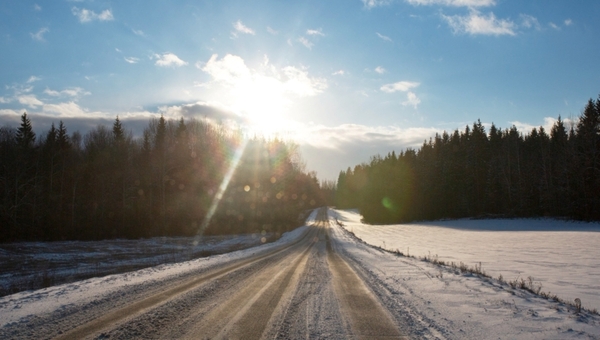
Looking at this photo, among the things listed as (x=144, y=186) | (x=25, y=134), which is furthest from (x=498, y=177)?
(x=25, y=134)

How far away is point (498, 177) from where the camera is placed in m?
60.5

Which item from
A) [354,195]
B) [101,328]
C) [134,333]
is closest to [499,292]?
[134,333]

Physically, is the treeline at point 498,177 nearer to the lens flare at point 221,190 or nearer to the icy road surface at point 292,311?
the lens flare at point 221,190

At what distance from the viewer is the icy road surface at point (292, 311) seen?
586 cm

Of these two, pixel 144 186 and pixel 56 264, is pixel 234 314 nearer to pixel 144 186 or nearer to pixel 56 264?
pixel 56 264

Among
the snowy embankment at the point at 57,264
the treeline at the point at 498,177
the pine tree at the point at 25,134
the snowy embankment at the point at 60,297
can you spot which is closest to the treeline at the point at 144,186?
the pine tree at the point at 25,134

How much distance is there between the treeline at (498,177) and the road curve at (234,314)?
49058 mm

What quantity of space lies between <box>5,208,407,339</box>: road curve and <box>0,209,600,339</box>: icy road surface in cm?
2

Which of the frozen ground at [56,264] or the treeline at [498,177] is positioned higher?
the treeline at [498,177]

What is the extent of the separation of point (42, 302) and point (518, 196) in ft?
216

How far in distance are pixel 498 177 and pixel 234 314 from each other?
64853 millimetres

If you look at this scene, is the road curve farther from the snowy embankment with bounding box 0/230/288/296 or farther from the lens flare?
the lens flare

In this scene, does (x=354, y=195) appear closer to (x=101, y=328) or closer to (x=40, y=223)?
(x=40, y=223)

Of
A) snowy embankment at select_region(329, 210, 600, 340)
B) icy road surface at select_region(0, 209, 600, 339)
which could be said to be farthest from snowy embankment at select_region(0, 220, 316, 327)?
snowy embankment at select_region(329, 210, 600, 340)
